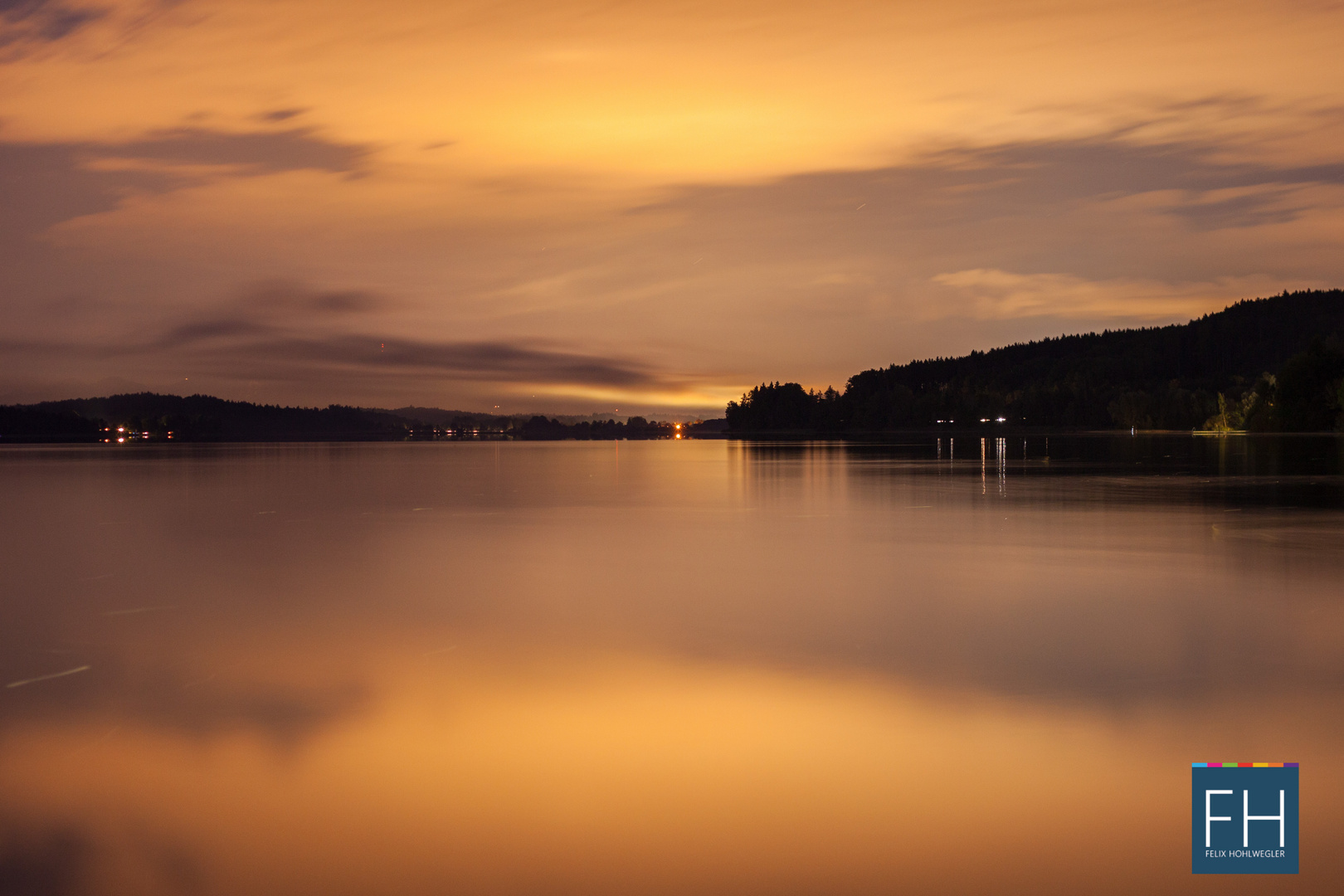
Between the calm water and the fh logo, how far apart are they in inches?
3.8

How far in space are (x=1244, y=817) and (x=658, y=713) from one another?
369 centimetres

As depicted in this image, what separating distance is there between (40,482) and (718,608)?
3614 cm

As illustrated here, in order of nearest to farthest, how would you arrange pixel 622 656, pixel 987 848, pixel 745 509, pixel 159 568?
pixel 987 848
pixel 622 656
pixel 159 568
pixel 745 509

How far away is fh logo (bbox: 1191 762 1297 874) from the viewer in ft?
18.1

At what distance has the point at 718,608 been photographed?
483 inches

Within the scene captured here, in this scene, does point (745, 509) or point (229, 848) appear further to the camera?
point (745, 509)

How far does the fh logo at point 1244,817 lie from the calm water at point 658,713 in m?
0.10

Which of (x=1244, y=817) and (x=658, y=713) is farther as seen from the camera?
(x=658, y=713)

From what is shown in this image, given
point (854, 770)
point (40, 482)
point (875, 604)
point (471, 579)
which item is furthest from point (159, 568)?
point (40, 482)

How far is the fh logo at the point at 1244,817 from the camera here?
18.1 feet

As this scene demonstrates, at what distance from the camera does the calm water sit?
551 cm

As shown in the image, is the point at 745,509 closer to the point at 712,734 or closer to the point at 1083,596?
the point at 1083,596

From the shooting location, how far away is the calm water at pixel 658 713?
5.51 metres

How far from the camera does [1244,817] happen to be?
19.1 feet
